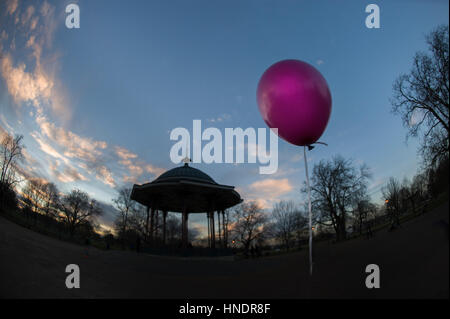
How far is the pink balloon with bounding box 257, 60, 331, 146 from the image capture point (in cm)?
469

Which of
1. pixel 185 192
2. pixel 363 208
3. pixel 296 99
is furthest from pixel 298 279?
pixel 363 208

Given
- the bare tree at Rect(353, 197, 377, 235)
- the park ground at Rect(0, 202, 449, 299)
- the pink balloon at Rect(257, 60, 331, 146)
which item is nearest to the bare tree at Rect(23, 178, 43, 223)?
the park ground at Rect(0, 202, 449, 299)

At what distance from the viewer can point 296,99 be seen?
184 inches

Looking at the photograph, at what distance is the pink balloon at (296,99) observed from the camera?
4688mm

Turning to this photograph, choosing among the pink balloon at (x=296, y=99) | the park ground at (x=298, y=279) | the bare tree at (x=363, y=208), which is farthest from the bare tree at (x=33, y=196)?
the bare tree at (x=363, y=208)

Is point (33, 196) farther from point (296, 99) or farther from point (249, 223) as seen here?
point (249, 223)

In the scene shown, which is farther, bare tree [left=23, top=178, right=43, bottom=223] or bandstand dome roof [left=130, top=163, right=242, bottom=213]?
bandstand dome roof [left=130, top=163, right=242, bottom=213]

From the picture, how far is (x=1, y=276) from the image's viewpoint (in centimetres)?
373

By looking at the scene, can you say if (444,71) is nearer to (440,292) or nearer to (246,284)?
(440,292)

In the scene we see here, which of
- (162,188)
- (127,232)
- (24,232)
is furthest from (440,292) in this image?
(127,232)

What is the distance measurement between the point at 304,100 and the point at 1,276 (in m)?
6.95

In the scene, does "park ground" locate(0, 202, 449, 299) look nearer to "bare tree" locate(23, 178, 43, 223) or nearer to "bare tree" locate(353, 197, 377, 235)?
"bare tree" locate(23, 178, 43, 223)

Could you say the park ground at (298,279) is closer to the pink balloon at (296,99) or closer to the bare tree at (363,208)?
the pink balloon at (296,99)

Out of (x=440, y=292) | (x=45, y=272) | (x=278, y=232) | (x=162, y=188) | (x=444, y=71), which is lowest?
(x=278, y=232)
